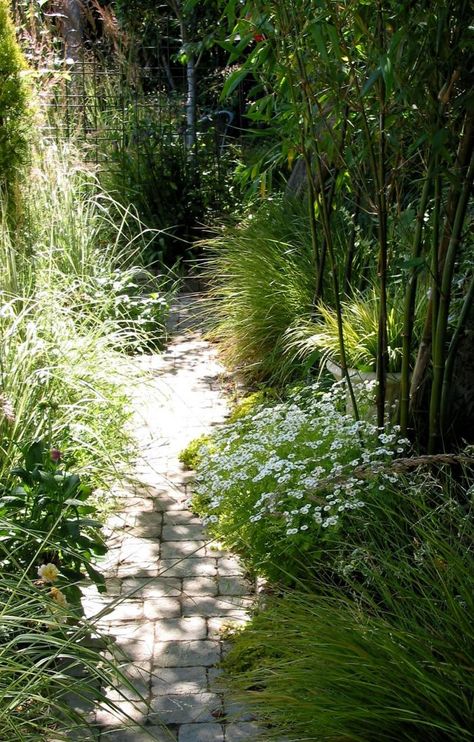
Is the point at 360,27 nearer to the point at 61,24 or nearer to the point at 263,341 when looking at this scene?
the point at 263,341

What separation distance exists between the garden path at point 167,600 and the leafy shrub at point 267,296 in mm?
509

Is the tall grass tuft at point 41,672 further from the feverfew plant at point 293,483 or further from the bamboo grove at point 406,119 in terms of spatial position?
the bamboo grove at point 406,119

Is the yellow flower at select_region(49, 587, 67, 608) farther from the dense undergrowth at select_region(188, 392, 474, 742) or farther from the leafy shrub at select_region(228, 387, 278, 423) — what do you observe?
the leafy shrub at select_region(228, 387, 278, 423)

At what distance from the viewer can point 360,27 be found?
3.73 m

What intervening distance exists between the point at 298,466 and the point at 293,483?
0.24ft

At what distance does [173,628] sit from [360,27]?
2.43 m

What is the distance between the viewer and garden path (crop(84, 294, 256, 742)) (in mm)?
3311

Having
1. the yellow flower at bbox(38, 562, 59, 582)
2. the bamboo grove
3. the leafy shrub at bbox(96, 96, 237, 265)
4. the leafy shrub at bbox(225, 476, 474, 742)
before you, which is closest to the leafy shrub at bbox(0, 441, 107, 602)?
the yellow flower at bbox(38, 562, 59, 582)

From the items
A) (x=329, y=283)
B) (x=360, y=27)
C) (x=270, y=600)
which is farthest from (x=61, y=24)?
(x=270, y=600)

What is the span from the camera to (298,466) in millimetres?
3910

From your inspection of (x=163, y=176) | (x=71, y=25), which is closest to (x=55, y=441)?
(x=163, y=176)

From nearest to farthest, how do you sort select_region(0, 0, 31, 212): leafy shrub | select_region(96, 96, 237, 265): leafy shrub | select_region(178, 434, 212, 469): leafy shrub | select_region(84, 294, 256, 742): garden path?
select_region(84, 294, 256, 742): garden path
select_region(178, 434, 212, 469): leafy shrub
select_region(0, 0, 31, 212): leafy shrub
select_region(96, 96, 237, 265): leafy shrub

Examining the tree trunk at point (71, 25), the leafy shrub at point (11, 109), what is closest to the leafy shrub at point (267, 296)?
the leafy shrub at point (11, 109)

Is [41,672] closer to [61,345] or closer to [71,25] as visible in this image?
[61,345]
